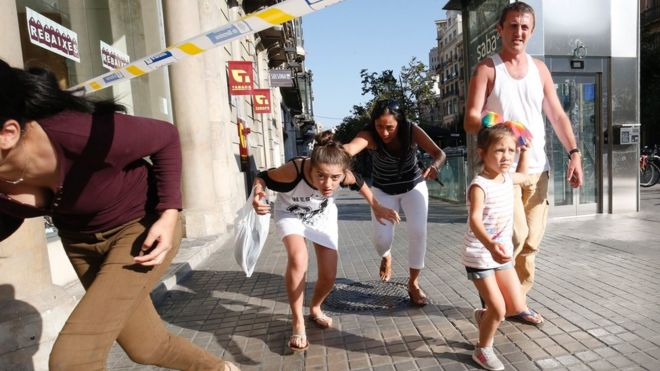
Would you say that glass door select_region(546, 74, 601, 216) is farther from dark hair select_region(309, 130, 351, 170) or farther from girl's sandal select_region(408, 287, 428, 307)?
dark hair select_region(309, 130, 351, 170)

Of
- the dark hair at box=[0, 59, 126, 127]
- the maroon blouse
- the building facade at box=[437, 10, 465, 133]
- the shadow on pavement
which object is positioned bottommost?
the shadow on pavement

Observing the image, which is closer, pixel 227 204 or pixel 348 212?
pixel 227 204

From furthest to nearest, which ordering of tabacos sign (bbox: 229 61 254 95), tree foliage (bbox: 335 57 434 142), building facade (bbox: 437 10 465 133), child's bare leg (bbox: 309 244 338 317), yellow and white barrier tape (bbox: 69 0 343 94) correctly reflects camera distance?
building facade (bbox: 437 10 465 133), tree foliage (bbox: 335 57 434 142), tabacos sign (bbox: 229 61 254 95), child's bare leg (bbox: 309 244 338 317), yellow and white barrier tape (bbox: 69 0 343 94)

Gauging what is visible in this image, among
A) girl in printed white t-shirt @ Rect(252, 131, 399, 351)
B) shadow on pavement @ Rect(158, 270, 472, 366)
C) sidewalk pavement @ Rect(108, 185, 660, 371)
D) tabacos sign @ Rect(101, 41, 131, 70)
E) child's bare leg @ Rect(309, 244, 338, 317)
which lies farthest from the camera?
tabacos sign @ Rect(101, 41, 131, 70)

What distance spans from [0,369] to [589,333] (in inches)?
145

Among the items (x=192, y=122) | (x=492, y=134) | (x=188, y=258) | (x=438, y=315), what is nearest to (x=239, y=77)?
(x=192, y=122)

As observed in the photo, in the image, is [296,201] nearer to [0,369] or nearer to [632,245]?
[0,369]

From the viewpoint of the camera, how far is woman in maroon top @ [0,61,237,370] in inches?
59.2

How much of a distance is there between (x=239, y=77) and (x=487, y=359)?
8.62 meters

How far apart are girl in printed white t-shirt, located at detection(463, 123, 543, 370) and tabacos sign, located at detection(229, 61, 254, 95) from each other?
25.9 feet

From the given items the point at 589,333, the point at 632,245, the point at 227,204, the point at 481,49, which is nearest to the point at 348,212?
the point at 227,204

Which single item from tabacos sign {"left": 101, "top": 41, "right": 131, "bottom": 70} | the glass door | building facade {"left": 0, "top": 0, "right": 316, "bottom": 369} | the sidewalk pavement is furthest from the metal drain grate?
tabacos sign {"left": 101, "top": 41, "right": 131, "bottom": 70}

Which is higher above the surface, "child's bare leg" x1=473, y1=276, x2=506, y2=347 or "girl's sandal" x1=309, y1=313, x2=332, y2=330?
"child's bare leg" x1=473, y1=276, x2=506, y2=347

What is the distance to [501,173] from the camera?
8.27 ft
